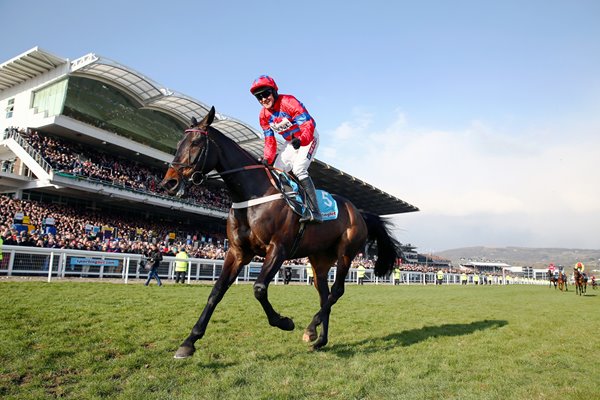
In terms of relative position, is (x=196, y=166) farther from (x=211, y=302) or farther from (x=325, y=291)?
(x=325, y=291)

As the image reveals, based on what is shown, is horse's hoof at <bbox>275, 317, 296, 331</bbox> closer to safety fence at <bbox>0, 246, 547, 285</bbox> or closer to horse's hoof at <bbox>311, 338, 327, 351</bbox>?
horse's hoof at <bbox>311, 338, 327, 351</bbox>

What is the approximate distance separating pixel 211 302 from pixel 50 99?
28.1 metres

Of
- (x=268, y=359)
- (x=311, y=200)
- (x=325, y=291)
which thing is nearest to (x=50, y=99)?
(x=325, y=291)

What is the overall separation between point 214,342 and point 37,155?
2414 cm

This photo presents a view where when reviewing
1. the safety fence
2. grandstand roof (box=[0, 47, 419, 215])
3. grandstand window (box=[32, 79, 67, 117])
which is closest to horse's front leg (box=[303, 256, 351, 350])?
the safety fence

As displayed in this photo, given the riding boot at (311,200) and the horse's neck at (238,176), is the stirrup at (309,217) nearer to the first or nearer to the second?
the riding boot at (311,200)

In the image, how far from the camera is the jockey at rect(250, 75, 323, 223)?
4.60 meters

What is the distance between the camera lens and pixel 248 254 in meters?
4.40

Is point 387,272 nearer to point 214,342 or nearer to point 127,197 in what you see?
point 214,342

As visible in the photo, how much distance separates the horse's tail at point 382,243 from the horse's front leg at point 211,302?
2.99 m

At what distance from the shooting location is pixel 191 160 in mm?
4082

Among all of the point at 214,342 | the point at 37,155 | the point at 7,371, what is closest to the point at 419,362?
the point at 214,342

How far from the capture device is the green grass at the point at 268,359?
3.16 m

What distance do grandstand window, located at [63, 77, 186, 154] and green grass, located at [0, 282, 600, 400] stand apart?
23900 millimetres
